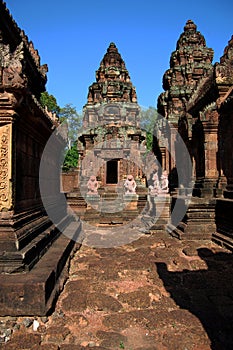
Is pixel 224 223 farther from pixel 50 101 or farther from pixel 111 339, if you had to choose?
pixel 50 101

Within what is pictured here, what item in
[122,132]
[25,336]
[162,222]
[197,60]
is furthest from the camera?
[122,132]

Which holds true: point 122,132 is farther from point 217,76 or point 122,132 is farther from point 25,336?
point 25,336

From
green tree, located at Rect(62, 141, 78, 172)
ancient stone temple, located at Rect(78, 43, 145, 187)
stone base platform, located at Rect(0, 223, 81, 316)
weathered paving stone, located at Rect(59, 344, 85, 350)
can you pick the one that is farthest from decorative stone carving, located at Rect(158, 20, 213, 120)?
green tree, located at Rect(62, 141, 78, 172)

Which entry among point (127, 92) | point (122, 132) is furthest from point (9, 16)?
point (127, 92)

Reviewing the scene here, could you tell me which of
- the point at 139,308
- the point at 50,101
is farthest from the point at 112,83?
the point at 139,308

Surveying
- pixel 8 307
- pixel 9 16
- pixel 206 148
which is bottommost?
pixel 8 307

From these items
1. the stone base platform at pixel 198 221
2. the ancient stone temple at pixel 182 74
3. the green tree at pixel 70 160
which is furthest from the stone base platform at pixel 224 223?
the green tree at pixel 70 160

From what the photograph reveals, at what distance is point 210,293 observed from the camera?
3.66m

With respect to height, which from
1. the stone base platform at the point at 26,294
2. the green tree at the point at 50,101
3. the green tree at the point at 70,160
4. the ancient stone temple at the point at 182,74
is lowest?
the stone base platform at the point at 26,294

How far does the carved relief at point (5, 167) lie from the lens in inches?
137

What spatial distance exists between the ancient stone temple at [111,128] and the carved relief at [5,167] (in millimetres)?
16336

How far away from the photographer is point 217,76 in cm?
776

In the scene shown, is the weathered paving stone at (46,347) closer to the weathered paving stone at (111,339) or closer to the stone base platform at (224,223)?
the weathered paving stone at (111,339)

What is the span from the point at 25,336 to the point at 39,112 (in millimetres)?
3402
